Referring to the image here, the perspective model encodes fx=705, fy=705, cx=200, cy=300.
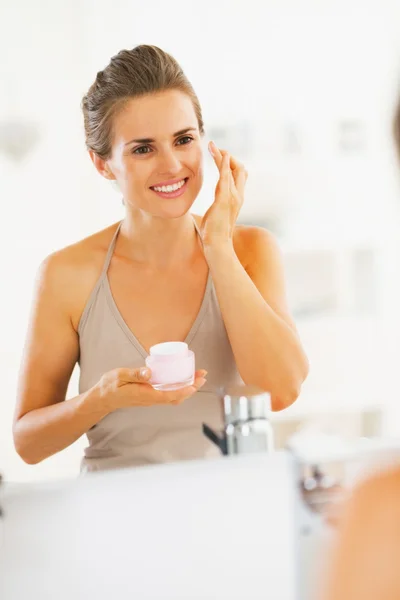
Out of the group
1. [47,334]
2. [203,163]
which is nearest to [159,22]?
[203,163]

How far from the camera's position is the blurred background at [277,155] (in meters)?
0.87

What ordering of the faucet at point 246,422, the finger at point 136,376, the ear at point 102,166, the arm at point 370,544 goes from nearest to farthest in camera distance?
1. the arm at point 370,544
2. the faucet at point 246,422
3. the finger at point 136,376
4. the ear at point 102,166

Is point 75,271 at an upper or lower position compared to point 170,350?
upper

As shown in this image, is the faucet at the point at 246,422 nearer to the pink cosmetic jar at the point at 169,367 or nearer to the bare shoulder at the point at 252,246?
A: the pink cosmetic jar at the point at 169,367

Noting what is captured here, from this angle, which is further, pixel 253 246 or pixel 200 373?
pixel 253 246

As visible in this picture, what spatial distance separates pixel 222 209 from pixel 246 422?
0.33 m

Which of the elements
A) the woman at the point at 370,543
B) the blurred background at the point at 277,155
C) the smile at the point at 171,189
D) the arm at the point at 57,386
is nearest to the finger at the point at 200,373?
the arm at the point at 57,386

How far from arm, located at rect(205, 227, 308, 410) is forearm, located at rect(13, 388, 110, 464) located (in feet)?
0.65

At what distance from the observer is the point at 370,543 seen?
0.42 metres

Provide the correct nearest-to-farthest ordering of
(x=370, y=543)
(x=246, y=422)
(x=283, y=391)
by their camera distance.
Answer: (x=370, y=543)
(x=246, y=422)
(x=283, y=391)

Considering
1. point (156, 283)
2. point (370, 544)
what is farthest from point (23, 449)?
point (370, 544)

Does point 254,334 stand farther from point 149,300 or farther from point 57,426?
point 57,426

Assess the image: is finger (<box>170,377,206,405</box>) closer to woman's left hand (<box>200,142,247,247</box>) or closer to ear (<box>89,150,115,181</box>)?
woman's left hand (<box>200,142,247,247</box>)

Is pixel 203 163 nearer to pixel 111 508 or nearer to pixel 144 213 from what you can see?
pixel 144 213
